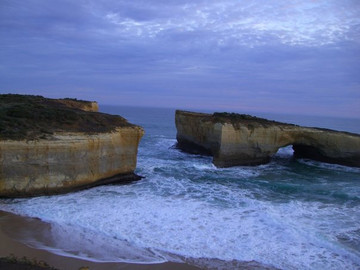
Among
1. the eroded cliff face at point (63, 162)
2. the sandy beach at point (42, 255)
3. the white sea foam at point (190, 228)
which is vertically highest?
the eroded cliff face at point (63, 162)

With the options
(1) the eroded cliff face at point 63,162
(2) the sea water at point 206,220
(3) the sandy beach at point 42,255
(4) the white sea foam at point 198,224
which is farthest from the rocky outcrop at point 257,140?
(3) the sandy beach at point 42,255

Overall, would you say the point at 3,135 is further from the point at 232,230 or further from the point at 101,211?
the point at 232,230

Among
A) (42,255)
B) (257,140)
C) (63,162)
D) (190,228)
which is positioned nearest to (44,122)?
(63,162)

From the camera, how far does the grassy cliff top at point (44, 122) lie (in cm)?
1357

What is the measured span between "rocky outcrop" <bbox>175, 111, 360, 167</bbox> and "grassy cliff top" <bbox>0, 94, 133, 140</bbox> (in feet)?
23.7

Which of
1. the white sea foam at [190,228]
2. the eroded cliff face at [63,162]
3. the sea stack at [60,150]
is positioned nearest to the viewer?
the white sea foam at [190,228]

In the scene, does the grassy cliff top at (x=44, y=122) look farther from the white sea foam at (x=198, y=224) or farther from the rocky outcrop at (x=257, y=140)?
the rocky outcrop at (x=257, y=140)

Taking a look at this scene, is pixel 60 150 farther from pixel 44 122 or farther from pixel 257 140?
pixel 257 140

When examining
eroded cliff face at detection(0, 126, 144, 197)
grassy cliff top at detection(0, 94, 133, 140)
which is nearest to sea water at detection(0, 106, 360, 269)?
eroded cliff face at detection(0, 126, 144, 197)

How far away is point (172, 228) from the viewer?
1061 centimetres

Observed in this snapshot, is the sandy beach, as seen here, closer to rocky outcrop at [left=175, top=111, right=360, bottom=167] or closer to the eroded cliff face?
the eroded cliff face

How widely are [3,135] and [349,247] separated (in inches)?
500

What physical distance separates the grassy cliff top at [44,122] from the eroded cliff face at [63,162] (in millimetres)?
528

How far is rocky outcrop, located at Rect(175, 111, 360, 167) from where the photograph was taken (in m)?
22.0
